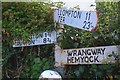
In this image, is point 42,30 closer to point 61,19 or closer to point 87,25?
point 61,19

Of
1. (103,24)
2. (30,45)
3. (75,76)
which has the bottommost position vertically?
(75,76)

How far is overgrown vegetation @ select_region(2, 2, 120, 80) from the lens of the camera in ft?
15.2

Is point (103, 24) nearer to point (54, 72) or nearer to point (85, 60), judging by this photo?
point (85, 60)

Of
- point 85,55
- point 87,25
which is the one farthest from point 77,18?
point 85,55

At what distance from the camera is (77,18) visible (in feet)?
15.3

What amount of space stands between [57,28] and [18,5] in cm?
65

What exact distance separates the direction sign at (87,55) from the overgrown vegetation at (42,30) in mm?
59

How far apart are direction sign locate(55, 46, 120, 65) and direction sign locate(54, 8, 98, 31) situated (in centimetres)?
30

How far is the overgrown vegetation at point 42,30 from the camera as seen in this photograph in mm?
4625

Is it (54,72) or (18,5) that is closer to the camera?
(54,72)

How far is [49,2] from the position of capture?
4.79m

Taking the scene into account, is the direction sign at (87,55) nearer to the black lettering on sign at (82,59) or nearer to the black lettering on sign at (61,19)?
the black lettering on sign at (82,59)

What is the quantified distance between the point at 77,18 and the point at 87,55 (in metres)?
0.51

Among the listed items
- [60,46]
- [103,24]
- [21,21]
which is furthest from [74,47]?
[21,21]
